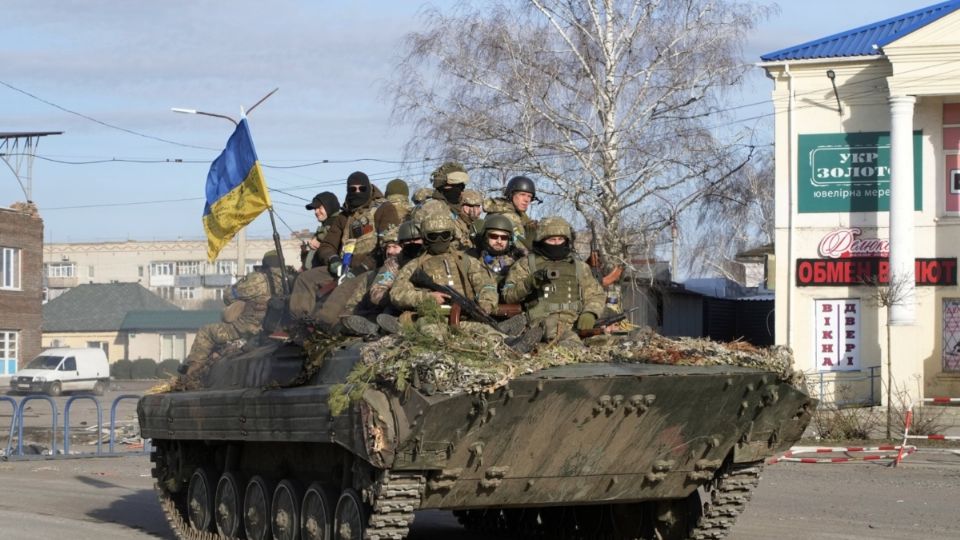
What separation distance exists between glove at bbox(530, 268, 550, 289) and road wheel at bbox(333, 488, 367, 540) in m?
1.83

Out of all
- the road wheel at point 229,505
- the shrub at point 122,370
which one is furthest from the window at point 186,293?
the road wheel at point 229,505

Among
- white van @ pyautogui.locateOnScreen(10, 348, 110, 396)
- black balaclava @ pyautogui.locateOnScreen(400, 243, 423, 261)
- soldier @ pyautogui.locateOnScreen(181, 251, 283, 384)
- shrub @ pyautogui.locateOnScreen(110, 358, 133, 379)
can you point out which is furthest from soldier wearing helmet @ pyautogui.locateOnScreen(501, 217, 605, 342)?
shrub @ pyautogui.locateOnScreen(110, 358, 133, 379)

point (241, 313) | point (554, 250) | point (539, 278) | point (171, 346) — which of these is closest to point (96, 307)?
point (171, 346)

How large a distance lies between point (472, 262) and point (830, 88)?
59.5 ft

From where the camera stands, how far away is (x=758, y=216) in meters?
52.5

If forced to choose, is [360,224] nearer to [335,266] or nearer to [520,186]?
[335,266]

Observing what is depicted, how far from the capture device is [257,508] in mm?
12211

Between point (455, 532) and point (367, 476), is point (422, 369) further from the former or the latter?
point (455, 532)

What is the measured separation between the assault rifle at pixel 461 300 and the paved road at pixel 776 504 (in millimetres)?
3039

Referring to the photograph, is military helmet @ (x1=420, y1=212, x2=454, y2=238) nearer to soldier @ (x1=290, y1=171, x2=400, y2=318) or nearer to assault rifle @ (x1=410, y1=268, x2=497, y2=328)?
assault rifle @ (x1=410, y1=268, x2=497, y2=328)


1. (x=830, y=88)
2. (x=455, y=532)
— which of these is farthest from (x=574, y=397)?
(x=830, y=88)

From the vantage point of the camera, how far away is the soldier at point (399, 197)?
1345 centimetres

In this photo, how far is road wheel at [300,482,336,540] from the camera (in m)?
10.9

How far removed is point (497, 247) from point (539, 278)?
0.85 meters
